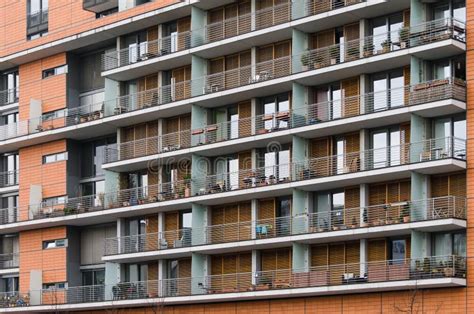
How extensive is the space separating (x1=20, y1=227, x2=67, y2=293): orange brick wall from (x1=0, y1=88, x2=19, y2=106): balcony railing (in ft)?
28.2

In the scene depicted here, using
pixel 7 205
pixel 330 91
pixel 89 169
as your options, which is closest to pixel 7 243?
pixel 7 205

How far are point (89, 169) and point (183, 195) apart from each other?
405 inches

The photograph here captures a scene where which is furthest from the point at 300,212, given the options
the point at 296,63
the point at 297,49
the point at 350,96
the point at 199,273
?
the point at 297,49

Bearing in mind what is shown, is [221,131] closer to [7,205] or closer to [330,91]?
[330,91]

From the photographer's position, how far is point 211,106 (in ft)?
218

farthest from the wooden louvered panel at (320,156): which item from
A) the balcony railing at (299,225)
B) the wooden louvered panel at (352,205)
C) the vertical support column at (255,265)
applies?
the vertical support column at (255,265)

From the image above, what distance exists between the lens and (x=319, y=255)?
60.5 m

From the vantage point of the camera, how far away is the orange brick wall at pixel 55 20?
70312mm

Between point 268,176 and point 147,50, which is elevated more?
point 147,50

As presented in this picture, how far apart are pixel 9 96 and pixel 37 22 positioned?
5.23m

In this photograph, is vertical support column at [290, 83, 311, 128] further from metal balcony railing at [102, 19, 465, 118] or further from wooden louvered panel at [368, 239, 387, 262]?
wooden louvered panel at [368, 239, 387, 262]

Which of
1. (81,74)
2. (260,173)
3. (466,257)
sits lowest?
(466,257)

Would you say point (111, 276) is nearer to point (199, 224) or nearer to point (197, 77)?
point (199, 224)

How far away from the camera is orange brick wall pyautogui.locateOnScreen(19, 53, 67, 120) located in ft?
245
